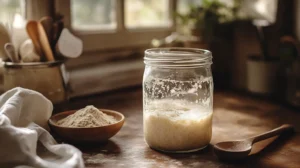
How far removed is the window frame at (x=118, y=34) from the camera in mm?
1417

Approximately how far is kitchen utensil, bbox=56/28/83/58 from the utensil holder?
0.05 m

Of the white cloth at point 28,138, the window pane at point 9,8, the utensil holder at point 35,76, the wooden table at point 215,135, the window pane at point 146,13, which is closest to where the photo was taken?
the white cloth at point 28,138

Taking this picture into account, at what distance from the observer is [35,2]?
132 cm

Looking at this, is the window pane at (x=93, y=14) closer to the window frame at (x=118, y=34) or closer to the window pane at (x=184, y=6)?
the window frame at (x=118, y=34)

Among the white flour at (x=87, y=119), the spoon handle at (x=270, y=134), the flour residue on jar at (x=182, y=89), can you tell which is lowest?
the spoon handle at (x=270, y=134)

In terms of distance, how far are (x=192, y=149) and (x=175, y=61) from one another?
0.19 metres

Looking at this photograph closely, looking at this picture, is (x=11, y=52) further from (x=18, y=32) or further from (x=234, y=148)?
(x=234, y=148)

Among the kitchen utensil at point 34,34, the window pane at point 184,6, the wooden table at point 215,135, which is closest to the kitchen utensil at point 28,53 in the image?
the kitchen utensil at point 34,34

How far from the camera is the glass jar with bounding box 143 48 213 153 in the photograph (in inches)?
35.4

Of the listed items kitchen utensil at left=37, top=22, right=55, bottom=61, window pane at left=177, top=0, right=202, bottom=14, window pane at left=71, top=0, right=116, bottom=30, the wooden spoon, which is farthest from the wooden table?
window pane at left=177, top=0, right=202, bottom=14

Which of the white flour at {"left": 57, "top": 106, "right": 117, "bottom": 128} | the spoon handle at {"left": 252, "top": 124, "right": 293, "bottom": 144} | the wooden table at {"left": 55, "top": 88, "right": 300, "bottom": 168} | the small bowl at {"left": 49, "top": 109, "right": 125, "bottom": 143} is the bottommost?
the wooden table at {"left": 55, "top": 88, "right": 300, "bottom": 168}

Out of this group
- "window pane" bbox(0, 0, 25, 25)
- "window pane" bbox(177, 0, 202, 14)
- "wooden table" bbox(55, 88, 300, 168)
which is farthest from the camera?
"window pane" bbox(177, 0, 202, 14)

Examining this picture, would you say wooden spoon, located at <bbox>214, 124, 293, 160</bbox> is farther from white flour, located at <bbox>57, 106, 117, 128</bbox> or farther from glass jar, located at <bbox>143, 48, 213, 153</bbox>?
white flour, located at <bbox>57, 106, 117, 128</bbox>

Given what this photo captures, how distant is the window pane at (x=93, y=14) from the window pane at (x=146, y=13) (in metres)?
0.07
